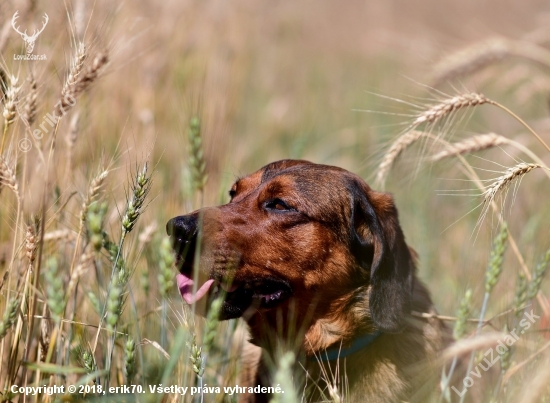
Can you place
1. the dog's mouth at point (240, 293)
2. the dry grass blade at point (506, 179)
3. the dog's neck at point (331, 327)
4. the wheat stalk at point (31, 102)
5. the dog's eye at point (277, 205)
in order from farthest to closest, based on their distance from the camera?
the dog's eye at point (277, 205)
the dog's neck at point (331, 327)
the dog's mouth at point (240, 293)
the wheat stalk at point (31, 102)
the dry grass blade at point (506, 179)

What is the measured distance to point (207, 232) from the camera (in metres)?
3.23

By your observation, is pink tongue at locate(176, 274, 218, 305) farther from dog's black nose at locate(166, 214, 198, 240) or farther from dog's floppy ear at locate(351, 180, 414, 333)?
dog's floppy ear at locate(351, 180, 414, 333)

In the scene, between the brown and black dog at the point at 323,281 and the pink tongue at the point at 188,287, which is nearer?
the pink tongue at the point at 188,287

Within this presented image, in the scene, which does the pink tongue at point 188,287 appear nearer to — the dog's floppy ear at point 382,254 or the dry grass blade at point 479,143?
the dog's floppy ear at point 382,254

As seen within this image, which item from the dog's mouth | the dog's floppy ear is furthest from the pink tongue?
the dog's floppy ear

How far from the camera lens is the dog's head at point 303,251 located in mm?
3223

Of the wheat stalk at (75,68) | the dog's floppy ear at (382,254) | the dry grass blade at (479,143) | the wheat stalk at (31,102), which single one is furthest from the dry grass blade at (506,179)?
the wheat stalk at (31,102)

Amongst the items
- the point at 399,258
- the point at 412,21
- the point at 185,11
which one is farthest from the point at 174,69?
the point at 412,21

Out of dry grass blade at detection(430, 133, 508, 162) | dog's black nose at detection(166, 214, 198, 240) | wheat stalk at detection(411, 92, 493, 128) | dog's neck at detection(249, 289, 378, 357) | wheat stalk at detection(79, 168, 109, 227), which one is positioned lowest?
dog's neck at detection(249, 289, 378, 357)

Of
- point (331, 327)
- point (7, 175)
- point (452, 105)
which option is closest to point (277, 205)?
point (331, 327)

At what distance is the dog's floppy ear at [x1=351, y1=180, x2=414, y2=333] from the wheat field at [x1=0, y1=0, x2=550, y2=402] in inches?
5.6

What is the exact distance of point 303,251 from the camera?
11.5ft

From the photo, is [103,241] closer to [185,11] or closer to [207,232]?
[207,232]

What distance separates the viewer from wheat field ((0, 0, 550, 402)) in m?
2.52
